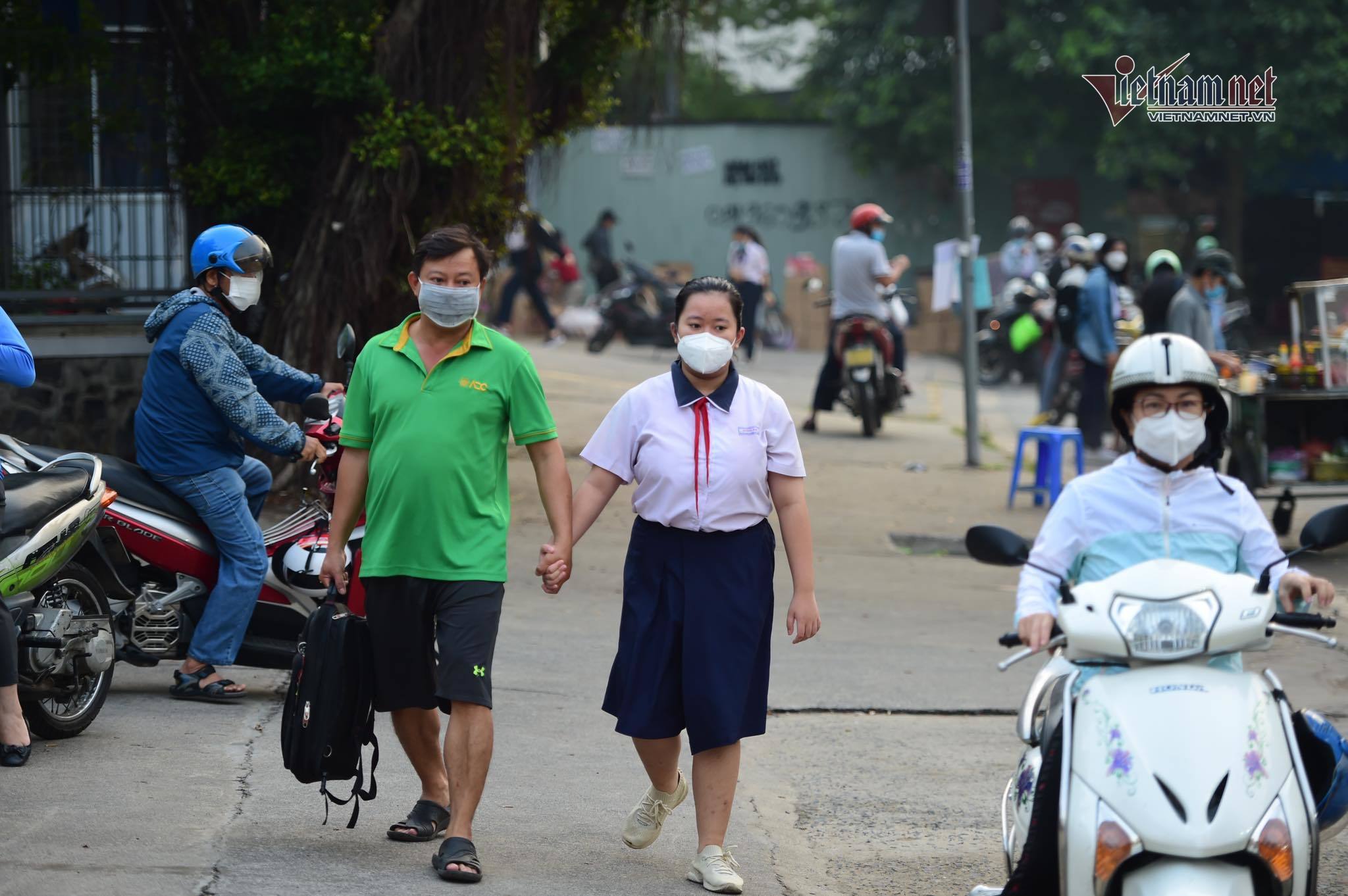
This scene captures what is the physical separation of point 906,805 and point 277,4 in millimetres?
6743

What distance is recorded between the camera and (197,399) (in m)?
6.26

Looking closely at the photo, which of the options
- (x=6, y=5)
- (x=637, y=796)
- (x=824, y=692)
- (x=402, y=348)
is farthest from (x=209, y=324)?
(x=6, y=5)

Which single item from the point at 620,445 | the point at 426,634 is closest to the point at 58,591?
the point at 426,634

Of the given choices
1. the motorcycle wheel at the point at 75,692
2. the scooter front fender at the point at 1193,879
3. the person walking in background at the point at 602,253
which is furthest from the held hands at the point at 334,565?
the person walking in background at the point at 602,253

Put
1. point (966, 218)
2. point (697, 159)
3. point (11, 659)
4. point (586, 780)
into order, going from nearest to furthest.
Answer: point (11, 659), point (586, 780), point (966, 218), point (697, 159)

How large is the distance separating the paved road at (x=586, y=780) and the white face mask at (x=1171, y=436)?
1.60m

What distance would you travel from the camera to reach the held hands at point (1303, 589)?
3871mm

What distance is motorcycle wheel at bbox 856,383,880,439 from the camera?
14898 millimetres

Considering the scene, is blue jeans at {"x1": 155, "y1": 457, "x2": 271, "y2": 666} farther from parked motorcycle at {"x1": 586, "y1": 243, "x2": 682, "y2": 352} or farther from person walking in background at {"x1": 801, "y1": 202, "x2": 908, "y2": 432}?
parked motorcycle at {"x1": 586, "y1": 243, "x2": 682, "y2": 352}

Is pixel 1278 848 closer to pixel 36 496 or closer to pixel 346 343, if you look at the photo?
pixel 346 343

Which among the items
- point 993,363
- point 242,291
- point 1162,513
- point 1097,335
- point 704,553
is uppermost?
point 993,363

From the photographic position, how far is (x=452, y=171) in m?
10.3

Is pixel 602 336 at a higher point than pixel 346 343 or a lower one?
higher

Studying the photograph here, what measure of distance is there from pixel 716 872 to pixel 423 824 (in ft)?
3.00
